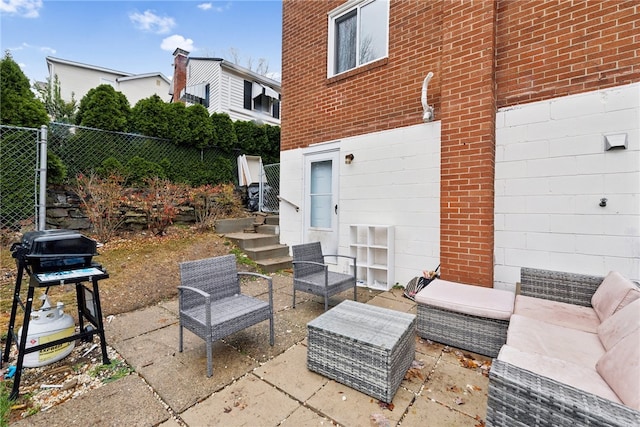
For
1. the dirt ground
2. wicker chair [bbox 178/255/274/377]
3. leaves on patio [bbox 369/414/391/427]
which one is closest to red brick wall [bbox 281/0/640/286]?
leaves on patio [bbox 369/414/391/427]

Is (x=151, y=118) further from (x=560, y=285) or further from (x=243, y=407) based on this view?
(x=560, y=285)

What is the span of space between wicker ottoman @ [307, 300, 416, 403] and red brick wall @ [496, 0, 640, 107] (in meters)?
3.26

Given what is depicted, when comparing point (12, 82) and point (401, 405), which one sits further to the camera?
point (12, 82)

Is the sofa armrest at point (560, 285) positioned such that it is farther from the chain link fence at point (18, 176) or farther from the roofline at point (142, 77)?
the roofline at point (142, 77)

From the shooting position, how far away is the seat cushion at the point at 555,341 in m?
1.87

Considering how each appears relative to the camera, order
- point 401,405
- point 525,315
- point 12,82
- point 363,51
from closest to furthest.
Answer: point 401,405 < point 525,315 < point 12,82 < point 363,51

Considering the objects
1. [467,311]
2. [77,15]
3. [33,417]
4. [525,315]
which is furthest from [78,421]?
[77,15]

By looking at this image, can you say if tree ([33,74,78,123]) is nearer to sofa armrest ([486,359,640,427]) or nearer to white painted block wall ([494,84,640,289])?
white painted block wall ([494,84,640,289])

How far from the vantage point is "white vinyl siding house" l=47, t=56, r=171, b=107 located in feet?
46.7

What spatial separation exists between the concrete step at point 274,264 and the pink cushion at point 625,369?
4.57 meters

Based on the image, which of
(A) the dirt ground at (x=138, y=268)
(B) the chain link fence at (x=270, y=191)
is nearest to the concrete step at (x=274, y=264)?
(A) the dirt ground at (x=138, y=268)

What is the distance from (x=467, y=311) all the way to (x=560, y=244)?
1.65m

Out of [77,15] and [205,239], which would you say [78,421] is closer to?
[205,239]

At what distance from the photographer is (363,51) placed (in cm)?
502
